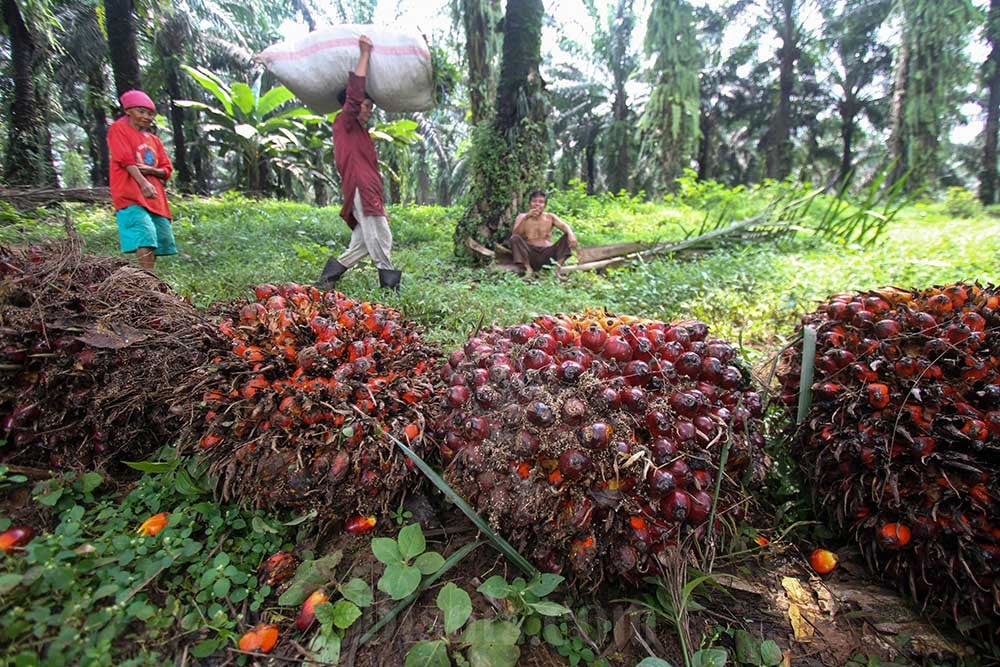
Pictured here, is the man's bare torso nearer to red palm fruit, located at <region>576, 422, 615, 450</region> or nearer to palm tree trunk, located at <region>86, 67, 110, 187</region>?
red palm fruit, located at <region>576, 422, 615, 450</region>

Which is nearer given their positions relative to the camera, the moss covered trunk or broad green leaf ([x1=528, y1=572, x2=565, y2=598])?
broad green leaf ([x1=528, y1=572, x2=565, y2=598])

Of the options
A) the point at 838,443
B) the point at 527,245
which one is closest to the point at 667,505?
the point at 838,443

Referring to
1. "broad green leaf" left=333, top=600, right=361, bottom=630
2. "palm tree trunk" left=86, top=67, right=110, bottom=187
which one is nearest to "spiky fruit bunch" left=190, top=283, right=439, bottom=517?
"broad green leaf" left=333, top=600, right=361, bottom=630

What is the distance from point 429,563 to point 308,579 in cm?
35

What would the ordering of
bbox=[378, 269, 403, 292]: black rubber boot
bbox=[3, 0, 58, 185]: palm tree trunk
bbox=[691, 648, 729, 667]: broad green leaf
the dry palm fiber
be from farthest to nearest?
bbox=[3, 0, 58, 185]: palm tree trunk, bbox=[378, 269, 403, 292]: black rubber boot, the dry palm fiber, bbox=[691, 648, 729, 667]: broad green leaf

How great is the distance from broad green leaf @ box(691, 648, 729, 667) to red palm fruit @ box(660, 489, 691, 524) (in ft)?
1.00

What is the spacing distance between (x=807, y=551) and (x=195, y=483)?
208 cm

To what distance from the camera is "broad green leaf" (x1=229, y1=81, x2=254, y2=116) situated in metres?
12.7

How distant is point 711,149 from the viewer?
25.8 meters

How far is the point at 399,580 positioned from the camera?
1301 mm

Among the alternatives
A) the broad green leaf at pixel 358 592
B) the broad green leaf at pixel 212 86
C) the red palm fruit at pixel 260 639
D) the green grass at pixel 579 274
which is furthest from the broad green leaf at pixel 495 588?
the broad green leaf at pixel 212 86

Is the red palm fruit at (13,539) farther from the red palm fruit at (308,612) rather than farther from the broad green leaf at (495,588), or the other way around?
the broad green leaf at (495,588)

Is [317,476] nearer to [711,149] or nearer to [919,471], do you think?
[919,471]

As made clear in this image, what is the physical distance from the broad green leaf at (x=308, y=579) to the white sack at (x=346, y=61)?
4276 mm
